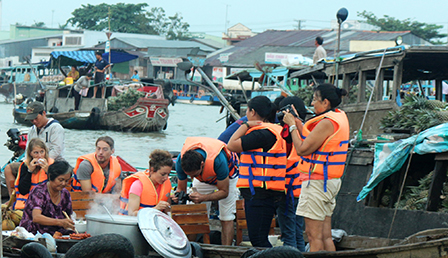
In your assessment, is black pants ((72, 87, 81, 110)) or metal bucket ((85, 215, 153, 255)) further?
black pants ((72, 87, 81, 110))

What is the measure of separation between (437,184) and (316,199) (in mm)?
1754

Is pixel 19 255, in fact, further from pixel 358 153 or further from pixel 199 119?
pixel 199 119

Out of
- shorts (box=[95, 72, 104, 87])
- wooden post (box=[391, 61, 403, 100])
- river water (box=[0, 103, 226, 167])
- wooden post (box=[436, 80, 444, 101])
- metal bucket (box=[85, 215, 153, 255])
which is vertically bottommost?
river water (box=[0, 103, 226, 167])

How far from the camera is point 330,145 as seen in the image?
4.26 m

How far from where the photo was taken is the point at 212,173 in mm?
4957

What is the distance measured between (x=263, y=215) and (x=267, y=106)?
0.89m

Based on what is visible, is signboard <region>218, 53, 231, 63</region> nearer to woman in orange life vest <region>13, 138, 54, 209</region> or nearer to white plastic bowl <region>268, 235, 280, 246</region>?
woman in orange life vest <region>13, 138, 54, 209</region>

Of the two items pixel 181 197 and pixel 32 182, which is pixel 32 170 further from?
pixel 181 197

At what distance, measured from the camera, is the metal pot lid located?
13.8ft

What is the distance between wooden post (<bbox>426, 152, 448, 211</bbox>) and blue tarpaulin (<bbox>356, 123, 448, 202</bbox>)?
147 millimetres

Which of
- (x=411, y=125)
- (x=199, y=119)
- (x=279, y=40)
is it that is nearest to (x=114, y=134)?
(x=199, y=119)

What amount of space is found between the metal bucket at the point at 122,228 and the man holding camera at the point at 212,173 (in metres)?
0.67

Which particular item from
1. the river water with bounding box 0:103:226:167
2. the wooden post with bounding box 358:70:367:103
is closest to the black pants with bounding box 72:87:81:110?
the river water with bounding box 0:103:226:167

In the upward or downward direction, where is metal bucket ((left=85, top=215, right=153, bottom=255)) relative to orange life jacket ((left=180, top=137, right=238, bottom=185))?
downward
